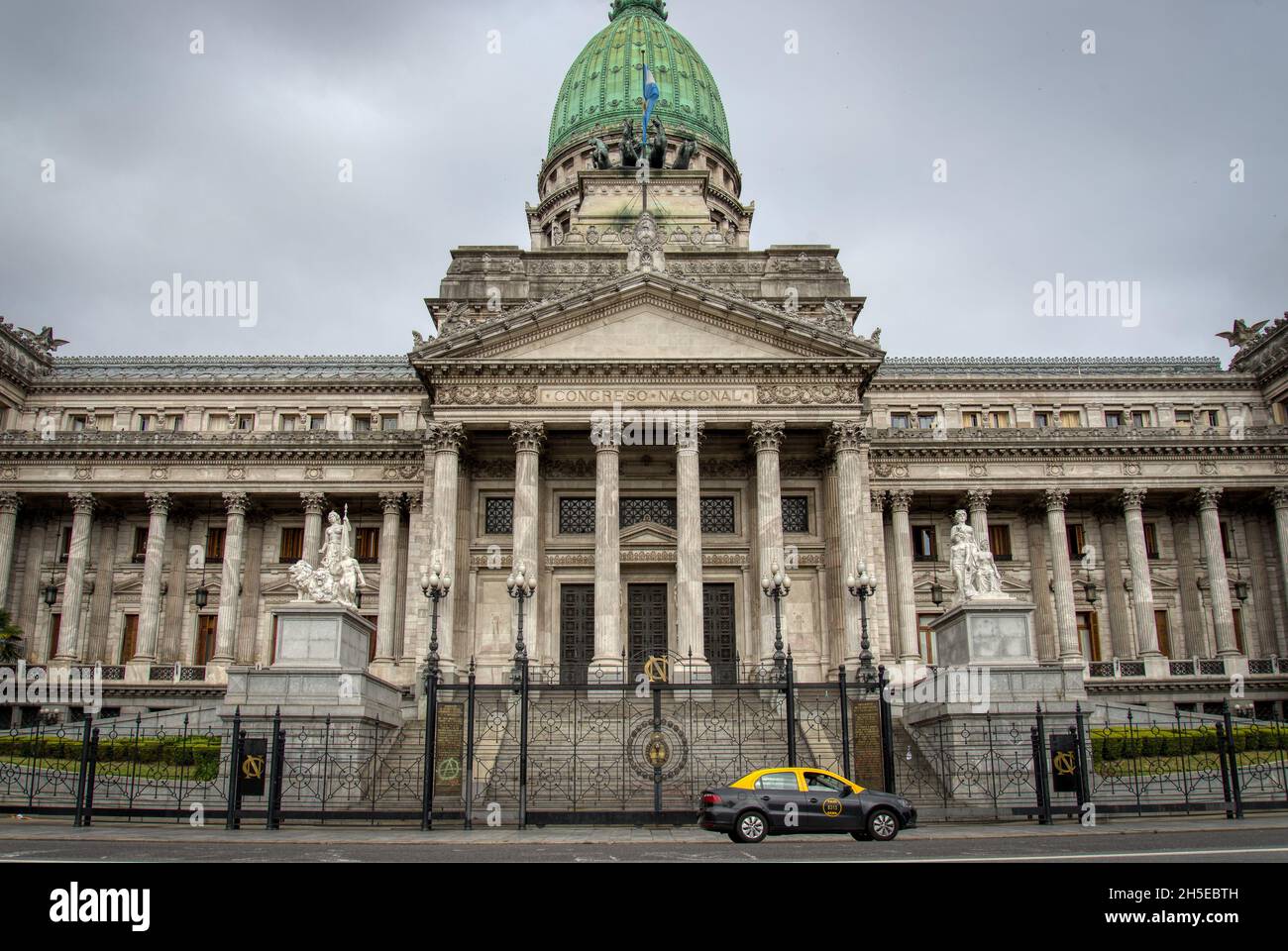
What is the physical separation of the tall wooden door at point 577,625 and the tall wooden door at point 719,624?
14.5ft

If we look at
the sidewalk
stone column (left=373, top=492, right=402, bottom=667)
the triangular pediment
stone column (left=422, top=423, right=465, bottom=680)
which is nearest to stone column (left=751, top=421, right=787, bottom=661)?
the triangular pediment

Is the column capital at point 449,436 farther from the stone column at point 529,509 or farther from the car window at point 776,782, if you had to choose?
the car window at point 776,782

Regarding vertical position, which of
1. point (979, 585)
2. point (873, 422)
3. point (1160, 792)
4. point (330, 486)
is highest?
point (873, 422)

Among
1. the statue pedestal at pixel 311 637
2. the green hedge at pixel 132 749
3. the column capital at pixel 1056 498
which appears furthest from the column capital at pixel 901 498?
the green hedge at pixel 132 749

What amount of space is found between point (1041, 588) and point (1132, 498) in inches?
223

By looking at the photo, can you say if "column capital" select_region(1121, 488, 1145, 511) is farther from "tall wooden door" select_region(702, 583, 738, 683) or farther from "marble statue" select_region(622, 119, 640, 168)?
"marble statue" select_region(622, 119, 640, 168)

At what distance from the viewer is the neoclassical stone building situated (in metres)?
39.2

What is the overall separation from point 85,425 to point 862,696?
4184cm

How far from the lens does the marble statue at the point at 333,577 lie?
27.4m

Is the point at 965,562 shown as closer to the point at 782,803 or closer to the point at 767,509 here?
the point at 767,509
